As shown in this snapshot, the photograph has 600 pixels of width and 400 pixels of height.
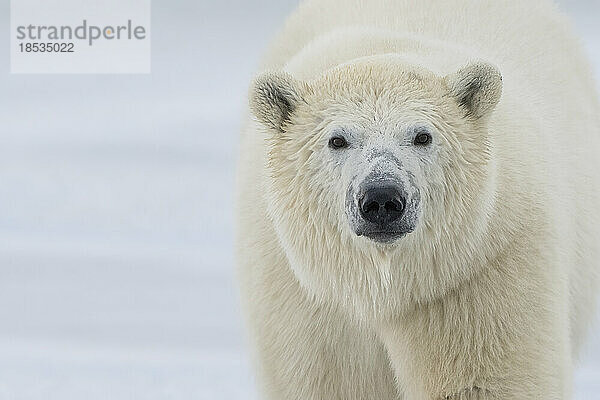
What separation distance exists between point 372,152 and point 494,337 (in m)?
0.87

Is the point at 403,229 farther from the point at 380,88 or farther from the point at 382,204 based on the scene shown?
the point at 380,88

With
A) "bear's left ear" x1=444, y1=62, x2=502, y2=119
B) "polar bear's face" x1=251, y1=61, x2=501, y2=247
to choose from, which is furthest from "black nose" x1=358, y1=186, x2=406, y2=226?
"bear's left ear" x1=444, y1=62, x2=502, y2=119

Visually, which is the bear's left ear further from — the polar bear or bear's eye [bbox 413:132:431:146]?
bear's eye [bbox 413:132:431:146]

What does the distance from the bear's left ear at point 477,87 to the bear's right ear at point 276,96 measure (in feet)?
1.82

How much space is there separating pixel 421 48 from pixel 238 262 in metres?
1.14

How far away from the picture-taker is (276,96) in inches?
189

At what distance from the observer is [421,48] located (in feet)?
17.2

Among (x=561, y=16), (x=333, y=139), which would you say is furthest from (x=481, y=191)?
(x=561, y=16)

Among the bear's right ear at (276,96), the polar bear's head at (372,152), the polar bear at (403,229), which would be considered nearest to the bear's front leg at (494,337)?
the polar bear at (403,229)

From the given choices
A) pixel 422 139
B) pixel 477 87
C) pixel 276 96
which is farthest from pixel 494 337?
pixel 276 96

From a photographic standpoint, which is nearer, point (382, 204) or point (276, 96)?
point (382, 204)

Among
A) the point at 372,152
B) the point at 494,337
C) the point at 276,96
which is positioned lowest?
the point at 494,337

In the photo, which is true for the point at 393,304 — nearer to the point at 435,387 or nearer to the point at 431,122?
the point at 435,387

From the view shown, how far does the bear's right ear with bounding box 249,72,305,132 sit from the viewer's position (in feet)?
15.7
